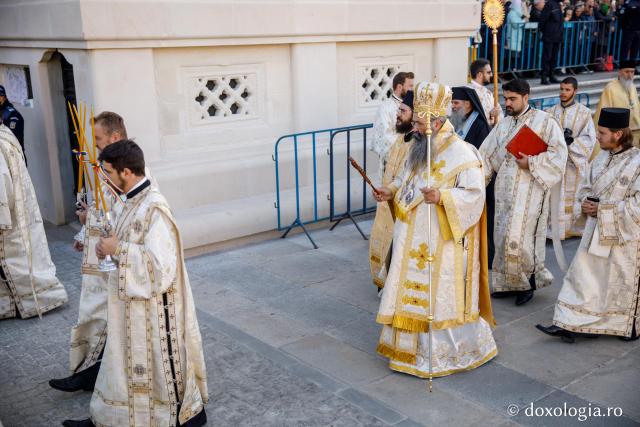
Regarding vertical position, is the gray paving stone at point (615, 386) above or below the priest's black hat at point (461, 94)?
below

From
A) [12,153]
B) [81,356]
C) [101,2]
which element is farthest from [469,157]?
[101,2]

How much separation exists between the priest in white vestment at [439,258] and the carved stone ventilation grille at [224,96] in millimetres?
3892

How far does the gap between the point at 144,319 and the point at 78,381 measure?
110 cm

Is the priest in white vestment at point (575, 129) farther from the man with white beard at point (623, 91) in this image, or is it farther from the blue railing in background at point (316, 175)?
the blue railing in background at point (316, 175)

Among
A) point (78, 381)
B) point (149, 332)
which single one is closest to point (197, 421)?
point (149, 332)

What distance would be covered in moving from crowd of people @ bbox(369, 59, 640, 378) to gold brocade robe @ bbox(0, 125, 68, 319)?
3.01 metres

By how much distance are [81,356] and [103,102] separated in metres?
3.42

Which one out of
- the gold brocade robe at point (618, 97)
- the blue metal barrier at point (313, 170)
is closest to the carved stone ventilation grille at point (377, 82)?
the blue metal barrier at point (313, 170)

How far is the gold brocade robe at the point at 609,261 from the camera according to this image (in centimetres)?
557

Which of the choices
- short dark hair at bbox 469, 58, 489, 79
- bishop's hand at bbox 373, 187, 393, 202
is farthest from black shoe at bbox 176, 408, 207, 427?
A: short dark hair at bbox 469, 58, 489, 79

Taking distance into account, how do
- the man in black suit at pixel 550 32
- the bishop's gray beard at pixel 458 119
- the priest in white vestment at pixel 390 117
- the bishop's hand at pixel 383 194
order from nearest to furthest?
the bishop's hand at pixel 383 194, the bishop's gray beard at pixel 458 119, the priest in white vestment at pixel 390 117, the man in black suit at pixel 550 32

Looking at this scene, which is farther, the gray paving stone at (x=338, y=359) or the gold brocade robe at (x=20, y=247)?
the gold brocade robe at (x=20, y=247)

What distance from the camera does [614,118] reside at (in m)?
5.54

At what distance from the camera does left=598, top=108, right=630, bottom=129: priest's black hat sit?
552 cm
